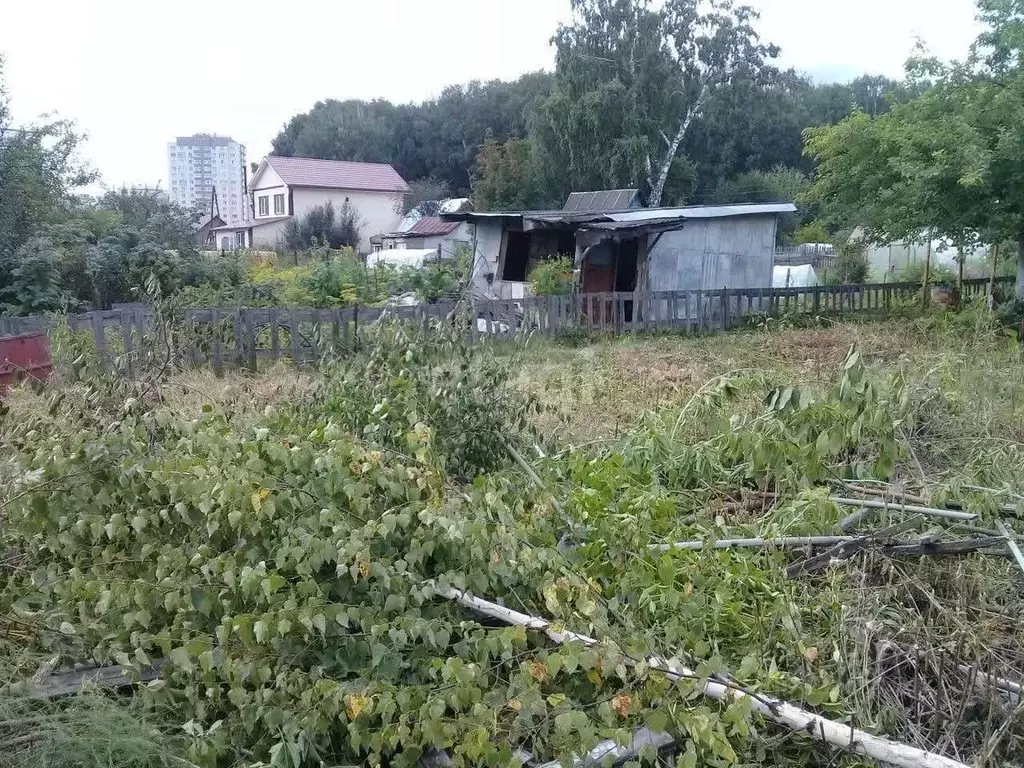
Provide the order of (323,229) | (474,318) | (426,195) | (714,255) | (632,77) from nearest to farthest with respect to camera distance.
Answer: (474,318)
(714,255)
(632,77)
(323,229)
(426,195)

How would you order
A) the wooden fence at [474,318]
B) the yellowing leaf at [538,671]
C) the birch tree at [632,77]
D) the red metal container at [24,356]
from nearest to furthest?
the yellowing leaf at [538,671] < the red metal container at [24,356] < the wooden fence at [474,318] < the birch tree at [632,77]

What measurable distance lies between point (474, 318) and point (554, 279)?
37.1ft

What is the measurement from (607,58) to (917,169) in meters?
23.1

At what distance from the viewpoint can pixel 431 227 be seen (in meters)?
40.7

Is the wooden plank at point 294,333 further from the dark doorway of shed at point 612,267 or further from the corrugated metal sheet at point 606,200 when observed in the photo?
the corrugated metal sheet at point 606,200

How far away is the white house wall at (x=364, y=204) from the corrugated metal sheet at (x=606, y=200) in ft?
80.6

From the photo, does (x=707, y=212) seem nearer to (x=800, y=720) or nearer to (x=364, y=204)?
(x=800, y=720)

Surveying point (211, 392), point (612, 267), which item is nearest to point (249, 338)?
point (211, 392)

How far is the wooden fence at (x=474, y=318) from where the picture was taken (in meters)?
7.78

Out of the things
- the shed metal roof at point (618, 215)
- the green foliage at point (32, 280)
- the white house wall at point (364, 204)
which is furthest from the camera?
the white house wall at point (364, 204)

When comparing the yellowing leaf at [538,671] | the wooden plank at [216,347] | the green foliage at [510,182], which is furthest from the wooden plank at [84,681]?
the green foliage at [510,182]

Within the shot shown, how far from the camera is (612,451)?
4879mm

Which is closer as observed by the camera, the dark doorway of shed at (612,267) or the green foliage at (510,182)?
the dark doorway of shed at (612,267)

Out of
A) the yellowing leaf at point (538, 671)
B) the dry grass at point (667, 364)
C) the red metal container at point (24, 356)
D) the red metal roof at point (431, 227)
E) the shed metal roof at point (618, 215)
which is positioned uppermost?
the red metal roof at point (431, 227)
